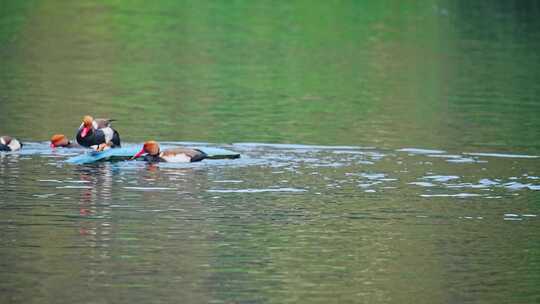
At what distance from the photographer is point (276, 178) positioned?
2081 centimetres

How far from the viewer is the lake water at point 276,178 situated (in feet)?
49.3

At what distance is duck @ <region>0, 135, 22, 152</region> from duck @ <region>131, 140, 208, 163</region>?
188 cm

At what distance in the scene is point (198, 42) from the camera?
148 feet

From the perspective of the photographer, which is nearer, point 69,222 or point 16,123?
point 69,222

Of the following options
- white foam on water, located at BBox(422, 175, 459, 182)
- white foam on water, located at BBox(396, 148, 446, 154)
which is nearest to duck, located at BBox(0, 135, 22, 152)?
white foam on water, located at BBox(396, 148, 446, 154)

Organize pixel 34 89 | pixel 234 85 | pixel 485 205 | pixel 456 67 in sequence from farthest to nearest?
pixel 456 67, pixel 234 85, pixel 34 89, pixel 485 205

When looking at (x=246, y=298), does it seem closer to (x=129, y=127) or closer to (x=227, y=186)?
(x=227, y=186)

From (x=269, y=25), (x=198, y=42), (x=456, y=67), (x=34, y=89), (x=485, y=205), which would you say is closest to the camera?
(x=485, y=205)

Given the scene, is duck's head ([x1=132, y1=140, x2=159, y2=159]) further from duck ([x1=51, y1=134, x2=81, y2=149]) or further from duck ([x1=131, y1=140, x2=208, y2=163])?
duck ([x1=51, y1=134, x2=81, y2=149])

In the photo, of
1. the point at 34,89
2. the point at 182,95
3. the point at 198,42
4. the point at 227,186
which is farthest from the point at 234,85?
the point at 227,186

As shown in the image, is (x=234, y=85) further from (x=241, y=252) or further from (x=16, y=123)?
(x=241, y=252)

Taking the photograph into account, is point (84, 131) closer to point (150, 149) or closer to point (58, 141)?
point (58, 141)

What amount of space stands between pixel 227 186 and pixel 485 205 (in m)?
3.24

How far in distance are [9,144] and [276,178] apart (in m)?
4.27
